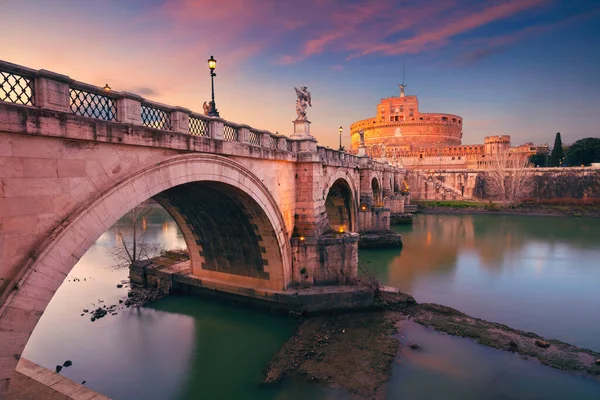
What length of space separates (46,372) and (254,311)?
6.43m

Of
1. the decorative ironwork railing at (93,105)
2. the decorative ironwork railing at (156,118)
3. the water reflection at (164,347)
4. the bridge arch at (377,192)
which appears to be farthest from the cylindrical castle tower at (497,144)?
the decorative ironwork railing at (93,105)

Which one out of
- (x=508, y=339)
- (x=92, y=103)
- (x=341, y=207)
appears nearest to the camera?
(x=92, y=103)

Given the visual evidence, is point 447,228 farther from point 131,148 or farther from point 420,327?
point 131,148

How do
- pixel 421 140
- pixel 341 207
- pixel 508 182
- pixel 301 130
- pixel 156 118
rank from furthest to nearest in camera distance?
1. pixel 421 140
2. pixel 508 182
3. pixel 341 207
4. pixel 301 130
5. pixel 156 118

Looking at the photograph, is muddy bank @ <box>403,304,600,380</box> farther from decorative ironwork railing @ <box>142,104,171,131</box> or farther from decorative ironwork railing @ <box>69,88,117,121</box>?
decorative ironwork railing @ <box>69,88,117,121</box>

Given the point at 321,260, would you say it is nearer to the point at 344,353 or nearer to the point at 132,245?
the point at 344,353

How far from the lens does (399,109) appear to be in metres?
76.7

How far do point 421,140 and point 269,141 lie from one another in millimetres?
70157

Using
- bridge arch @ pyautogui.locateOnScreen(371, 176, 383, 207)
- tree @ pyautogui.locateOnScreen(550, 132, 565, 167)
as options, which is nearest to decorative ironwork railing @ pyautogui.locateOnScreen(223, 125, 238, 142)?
bridge arch @ pyautogui.locateOnScreen(371, 176, 383, 207)

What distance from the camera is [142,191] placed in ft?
20.0

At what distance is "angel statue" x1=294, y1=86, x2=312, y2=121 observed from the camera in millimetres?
12002

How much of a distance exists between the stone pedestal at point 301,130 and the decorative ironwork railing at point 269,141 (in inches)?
59.1

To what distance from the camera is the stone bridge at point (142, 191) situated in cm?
434

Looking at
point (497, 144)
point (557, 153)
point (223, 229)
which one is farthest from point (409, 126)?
point (223, 229)
